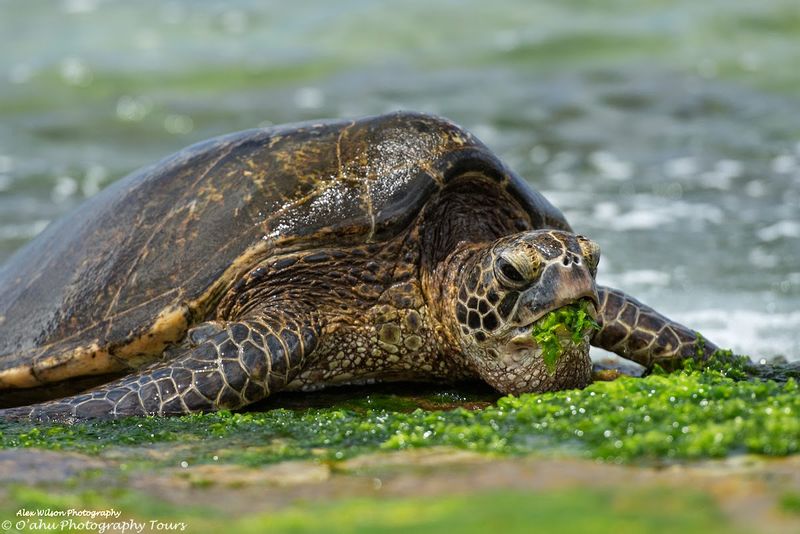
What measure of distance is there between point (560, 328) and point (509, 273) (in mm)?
352

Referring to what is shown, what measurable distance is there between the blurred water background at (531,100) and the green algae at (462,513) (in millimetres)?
4447

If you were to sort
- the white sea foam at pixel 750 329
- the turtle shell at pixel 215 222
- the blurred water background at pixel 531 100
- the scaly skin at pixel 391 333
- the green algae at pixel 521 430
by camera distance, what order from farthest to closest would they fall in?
the blurred water background at pixel 531 100 < the white sea foam at pixel 750 329 < the turtle shell at pixel 215 222 < the scaly skin at pixel 391 333 < the green algae at pixel 521 430

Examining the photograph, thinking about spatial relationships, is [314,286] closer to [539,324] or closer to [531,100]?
[539,324]

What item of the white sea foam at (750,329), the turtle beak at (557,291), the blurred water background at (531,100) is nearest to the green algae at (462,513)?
the turtle beak at (557,291)

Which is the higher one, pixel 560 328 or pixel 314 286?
pixel 314 286

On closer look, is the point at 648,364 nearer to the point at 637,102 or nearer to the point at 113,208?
the point at 113,208

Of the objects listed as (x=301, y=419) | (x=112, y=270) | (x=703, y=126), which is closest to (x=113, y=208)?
(x=112, y=270)

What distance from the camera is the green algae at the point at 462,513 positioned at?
7.85ft

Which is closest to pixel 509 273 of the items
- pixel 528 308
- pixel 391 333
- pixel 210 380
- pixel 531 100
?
pixel 528 308

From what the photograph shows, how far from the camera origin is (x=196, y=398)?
480 cm

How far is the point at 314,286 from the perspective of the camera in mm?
5402

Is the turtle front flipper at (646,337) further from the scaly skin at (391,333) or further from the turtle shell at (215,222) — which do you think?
the turtle shell at (215,222)

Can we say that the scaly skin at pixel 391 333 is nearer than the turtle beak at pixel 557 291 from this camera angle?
No

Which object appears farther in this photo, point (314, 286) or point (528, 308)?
point (314, 286)
